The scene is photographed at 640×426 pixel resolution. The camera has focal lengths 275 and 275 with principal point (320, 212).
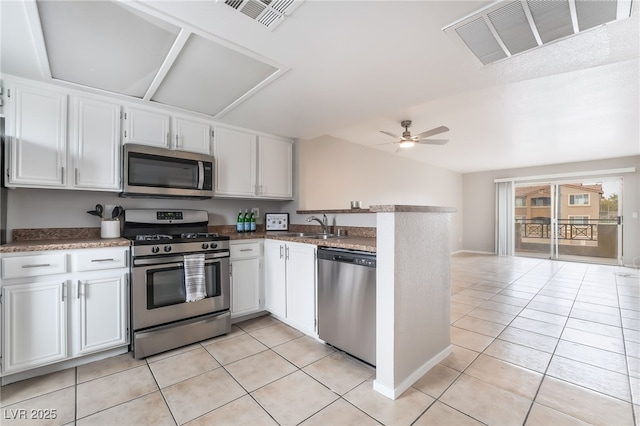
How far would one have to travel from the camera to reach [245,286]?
2918 mm

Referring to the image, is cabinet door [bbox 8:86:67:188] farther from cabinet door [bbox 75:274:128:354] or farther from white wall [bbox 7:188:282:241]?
cabinet door [bbox 75:274:128:354]

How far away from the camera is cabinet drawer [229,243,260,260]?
2844 millimetres

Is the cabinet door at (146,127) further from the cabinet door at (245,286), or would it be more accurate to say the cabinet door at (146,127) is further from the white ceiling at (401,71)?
the cabinet door at (245,286)

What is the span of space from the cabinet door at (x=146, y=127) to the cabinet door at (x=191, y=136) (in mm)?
92

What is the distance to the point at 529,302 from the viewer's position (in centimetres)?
358

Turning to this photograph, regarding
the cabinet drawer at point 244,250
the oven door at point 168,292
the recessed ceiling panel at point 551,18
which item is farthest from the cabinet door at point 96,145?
the recessed ceiling panel at point 551,18

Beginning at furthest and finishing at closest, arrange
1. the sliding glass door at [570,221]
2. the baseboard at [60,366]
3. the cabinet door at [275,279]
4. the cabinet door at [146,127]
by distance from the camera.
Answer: the sliding glass door at [570,221], the cabinet door at [275,279], the cabinet door at [146,127], the baseboard at [60,366]

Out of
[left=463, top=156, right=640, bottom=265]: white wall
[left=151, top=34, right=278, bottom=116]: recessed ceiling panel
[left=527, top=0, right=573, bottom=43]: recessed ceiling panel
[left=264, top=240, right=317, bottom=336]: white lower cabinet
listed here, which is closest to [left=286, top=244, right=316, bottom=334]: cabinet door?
[left=264, top=240, right=317, bottom=336]: white lower cabinet

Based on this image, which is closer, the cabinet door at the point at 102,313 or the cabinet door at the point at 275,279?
the cabinet door at the point at 102,313

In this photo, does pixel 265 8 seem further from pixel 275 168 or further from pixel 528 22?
pixel 275 168

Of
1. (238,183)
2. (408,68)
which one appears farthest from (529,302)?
(238,183)

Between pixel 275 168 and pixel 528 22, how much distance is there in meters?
2.74

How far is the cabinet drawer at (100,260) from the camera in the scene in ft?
6.75

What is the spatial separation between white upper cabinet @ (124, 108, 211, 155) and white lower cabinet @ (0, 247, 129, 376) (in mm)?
1100
